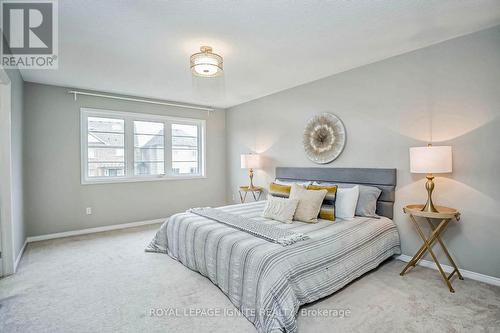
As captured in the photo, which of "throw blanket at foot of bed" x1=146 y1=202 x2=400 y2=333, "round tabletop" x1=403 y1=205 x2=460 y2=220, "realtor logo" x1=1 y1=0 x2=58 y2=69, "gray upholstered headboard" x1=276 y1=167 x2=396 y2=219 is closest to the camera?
"throw blanket at foot of bed" x1=146 y1=202 x2=400 y2=333

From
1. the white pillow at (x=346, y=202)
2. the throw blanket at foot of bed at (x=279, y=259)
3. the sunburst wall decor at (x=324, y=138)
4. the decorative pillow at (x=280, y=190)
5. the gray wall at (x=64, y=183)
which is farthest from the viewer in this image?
the gray wall at (x=64, y=183)

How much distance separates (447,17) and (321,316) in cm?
276

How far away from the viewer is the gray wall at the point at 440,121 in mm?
2508

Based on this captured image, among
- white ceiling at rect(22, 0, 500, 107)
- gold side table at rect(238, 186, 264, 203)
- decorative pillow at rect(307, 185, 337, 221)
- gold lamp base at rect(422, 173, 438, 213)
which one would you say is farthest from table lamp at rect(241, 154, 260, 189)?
gold lamp base at rect(422, 173, 438, 213)

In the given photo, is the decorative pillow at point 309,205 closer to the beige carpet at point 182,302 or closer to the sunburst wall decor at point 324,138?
the beige carpet at point 182,302

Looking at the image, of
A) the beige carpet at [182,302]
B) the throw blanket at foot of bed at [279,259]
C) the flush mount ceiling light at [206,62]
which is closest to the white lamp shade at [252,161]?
the throw blanket at foot of bed at [279,259]

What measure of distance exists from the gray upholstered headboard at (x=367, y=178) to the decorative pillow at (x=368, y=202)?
0.10 meters

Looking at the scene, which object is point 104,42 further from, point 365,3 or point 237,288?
point 237,288

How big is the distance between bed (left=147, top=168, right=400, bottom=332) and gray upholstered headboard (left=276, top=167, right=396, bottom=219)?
0.01m

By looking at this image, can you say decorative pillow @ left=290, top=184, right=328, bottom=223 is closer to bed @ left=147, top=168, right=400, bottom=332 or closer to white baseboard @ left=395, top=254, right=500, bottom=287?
bed @ left=147, top=168, right=400, bottom=332

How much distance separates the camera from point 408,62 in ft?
9.87

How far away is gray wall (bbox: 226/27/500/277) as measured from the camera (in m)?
2.51

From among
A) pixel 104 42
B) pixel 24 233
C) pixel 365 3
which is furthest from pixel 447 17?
pixel 24 233

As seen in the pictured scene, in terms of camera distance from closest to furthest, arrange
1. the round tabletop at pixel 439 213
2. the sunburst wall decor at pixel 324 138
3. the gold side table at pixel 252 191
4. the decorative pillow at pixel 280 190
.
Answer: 1. the round tabletop at pixel 439 213
2. the decorative pillow at pixel 280 190
3. the sunburst wall decor at pixel 324 138
4. the gold side table at pixel 252 191
